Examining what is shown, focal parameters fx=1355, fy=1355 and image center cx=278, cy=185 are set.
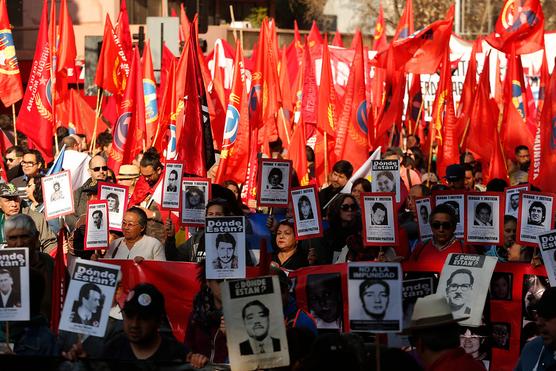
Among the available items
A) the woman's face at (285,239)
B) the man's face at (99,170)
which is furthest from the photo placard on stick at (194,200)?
the man's face at (99,170)

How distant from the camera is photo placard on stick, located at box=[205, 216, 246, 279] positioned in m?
8.28

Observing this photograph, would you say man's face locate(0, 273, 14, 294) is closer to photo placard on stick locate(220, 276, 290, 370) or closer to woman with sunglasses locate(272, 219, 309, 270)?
photo placard on stick locate(220, 276, 290, 370)

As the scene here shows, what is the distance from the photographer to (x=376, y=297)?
269 inches

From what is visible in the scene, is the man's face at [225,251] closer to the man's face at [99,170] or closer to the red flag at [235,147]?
the man's face at [99,170]

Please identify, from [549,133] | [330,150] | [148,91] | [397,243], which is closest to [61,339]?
[397,243]

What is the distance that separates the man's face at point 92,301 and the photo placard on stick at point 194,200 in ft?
13.2

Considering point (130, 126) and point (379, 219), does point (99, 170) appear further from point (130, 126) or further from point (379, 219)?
point (130, 126)

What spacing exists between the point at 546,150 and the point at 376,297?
749 cm

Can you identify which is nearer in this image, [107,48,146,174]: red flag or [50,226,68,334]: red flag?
[50,226,68,334]: red flag

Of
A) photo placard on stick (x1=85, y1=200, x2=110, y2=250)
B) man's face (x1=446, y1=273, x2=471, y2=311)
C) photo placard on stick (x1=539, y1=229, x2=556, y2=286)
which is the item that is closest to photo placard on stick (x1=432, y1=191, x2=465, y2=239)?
man's face (x1=446, y1=273, x2=471, y2=311)

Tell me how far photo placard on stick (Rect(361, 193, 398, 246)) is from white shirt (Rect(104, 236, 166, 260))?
1.51 meters

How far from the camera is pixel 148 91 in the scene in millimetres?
18188

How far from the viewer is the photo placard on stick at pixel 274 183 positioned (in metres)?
11.6

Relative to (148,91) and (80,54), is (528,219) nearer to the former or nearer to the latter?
(148,91)
